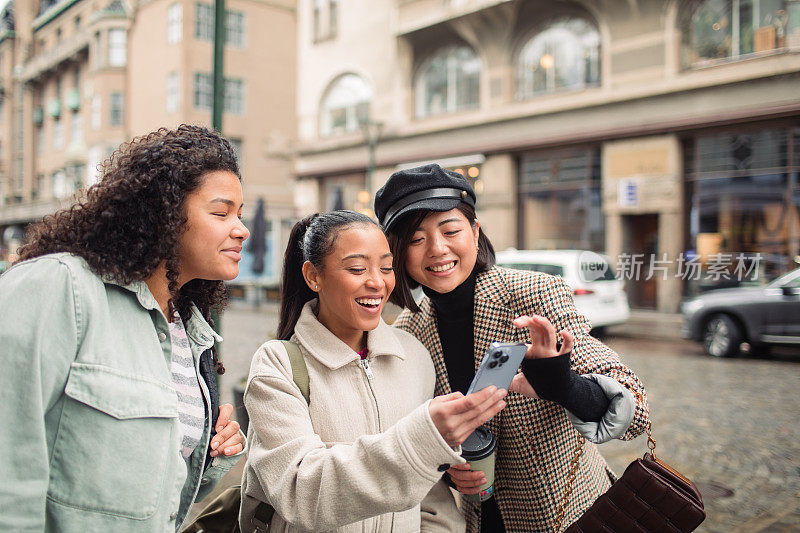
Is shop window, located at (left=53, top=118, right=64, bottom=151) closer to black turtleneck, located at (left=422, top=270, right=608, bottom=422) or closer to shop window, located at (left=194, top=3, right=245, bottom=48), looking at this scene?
shop window, located at (left=194, top=3, right=245, bottom=48)

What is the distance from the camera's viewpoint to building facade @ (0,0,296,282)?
1027 inches

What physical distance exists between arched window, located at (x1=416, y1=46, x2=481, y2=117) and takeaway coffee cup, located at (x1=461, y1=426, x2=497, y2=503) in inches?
639

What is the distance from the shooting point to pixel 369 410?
1.75 metres

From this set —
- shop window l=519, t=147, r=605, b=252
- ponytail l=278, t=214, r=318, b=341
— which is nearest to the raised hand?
ponytail l=278, t=214, r=318, b=341

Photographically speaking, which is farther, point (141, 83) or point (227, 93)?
point (141, 83)

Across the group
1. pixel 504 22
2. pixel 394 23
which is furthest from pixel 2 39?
pixel 504 22

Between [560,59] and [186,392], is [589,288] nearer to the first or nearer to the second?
[560,59]

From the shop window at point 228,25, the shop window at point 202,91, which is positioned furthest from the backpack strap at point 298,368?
the shop window at point 202,91

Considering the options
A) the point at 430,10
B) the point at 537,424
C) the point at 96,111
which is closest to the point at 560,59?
the point at 430,10

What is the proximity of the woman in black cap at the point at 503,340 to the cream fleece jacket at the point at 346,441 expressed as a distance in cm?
17

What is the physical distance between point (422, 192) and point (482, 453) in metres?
0.88

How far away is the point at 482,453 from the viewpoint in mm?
1763

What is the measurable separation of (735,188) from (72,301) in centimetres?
1250

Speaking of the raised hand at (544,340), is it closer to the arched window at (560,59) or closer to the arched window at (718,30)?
the arched window at (718,30)
